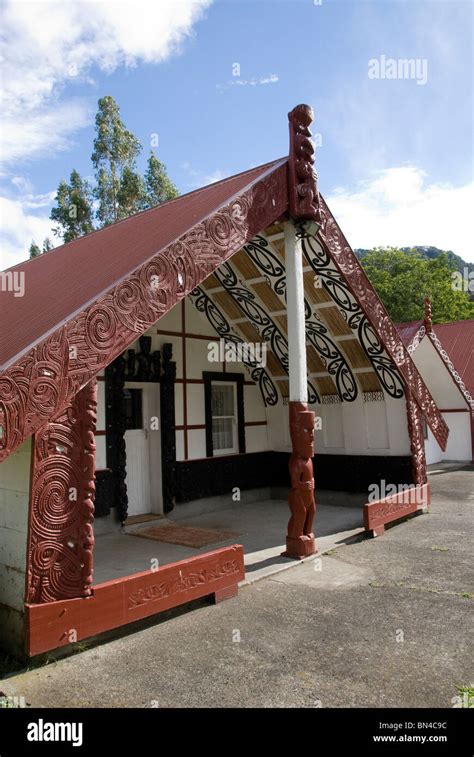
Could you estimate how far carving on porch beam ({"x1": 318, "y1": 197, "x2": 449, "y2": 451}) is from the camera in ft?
25.7

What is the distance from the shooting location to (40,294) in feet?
20.6

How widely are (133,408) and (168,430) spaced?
2.37ft

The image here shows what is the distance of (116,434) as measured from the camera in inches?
343

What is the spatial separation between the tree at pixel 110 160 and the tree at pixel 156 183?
854mm

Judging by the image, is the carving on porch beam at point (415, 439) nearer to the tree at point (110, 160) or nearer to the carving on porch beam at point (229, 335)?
the carving on porch beam at point (229, 335)

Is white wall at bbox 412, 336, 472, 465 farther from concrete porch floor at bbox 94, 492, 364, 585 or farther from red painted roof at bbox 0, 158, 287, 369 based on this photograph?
red painted roof at bbox 0, 158, 287, 369

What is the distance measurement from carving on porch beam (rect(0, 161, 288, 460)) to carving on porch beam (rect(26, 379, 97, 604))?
0.65 feet

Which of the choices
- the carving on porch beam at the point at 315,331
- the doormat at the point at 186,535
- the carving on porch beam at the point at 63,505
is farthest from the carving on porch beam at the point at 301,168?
the doormat at the point at 186,535

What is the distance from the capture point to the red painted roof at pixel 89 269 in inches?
186

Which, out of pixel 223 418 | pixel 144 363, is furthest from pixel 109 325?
pixel 223 418

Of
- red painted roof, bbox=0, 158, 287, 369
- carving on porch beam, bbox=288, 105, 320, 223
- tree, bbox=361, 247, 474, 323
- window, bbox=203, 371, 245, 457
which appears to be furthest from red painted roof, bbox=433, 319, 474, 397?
red painted roof, bbox=0, 158, 287, 369

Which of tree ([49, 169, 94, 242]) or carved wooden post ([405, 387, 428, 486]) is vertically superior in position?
tree ([49, 169, 94, 242])

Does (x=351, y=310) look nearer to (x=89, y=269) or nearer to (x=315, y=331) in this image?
(x=315, y=331)
